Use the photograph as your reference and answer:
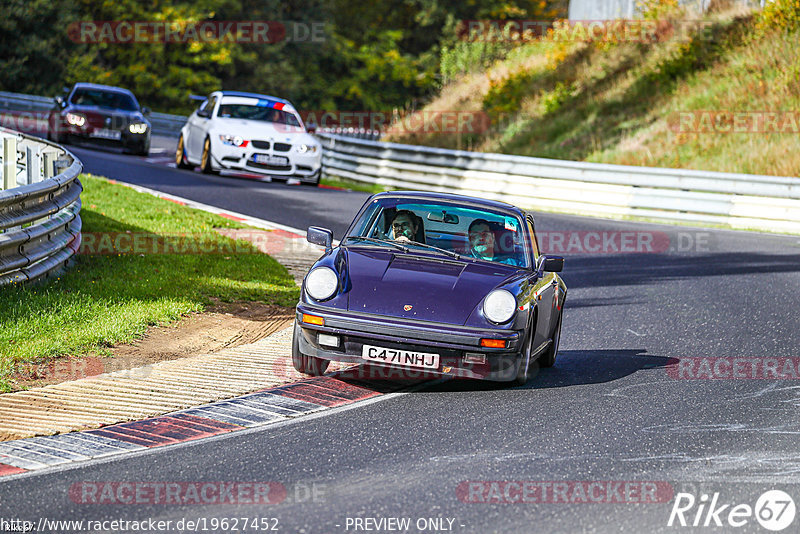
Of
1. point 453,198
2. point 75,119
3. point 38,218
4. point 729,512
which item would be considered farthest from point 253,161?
point 729,512

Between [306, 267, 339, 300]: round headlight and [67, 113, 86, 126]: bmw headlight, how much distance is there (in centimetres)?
1976

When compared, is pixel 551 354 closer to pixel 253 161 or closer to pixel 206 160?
pixel 253 161

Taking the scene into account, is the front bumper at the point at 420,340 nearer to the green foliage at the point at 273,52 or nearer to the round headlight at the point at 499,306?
the round headlight at the point at 499,306

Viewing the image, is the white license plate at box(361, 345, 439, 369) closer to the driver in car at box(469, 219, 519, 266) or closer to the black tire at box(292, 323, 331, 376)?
the black tire at box(292, 323, 331, 376)

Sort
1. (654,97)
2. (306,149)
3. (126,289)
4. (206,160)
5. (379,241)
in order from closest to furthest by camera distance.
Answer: (379,241) < (126,289) < (306,149) < (206,160) < (654,97)

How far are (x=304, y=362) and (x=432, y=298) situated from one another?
1.03 metres

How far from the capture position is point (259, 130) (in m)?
21.4

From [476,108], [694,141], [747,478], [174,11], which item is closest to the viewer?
[747,478]

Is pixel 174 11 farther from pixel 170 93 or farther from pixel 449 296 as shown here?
pixel 449 296

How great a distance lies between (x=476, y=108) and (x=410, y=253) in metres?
30.1

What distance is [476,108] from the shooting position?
37.7 m

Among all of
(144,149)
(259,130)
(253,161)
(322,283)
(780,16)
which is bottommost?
(144,149)

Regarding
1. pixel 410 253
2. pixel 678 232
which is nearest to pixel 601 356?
pixel 410 253

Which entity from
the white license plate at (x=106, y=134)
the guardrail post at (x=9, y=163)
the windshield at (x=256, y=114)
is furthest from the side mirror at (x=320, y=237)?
the white license plate at (x=106, y=134)
